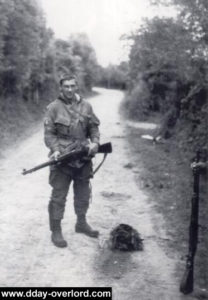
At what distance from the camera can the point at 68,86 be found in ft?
19.7

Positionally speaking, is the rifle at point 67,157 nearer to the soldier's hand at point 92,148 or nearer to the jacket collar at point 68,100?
the soldier's hand at point 92,148

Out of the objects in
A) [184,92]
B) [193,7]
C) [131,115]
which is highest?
[193,7]

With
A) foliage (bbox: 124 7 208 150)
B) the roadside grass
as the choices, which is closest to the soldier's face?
the roadside grass

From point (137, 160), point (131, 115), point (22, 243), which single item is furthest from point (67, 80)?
point (131, 115)

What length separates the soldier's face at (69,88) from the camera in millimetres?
A: 6000

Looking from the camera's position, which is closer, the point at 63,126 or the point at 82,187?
the point at 63,126

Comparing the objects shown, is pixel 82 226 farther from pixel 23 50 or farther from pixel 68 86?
pixel 23 50

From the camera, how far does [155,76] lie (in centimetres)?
2050

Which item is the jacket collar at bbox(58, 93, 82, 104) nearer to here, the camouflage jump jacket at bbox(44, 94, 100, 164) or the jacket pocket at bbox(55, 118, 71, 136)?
the camouflage jump jacket at bbox(44, 94, 100, 164)

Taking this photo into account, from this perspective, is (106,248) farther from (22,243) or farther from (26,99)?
(26,99)

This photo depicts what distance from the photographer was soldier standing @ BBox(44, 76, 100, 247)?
Result: 6.02m

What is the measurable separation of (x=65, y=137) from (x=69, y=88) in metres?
0.65

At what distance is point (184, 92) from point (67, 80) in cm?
1018

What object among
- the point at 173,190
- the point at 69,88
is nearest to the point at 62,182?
the point at 69,88
